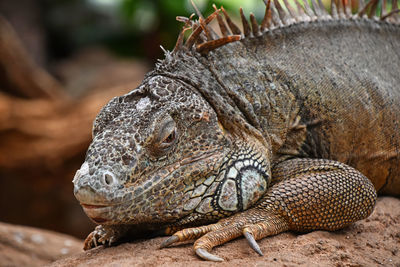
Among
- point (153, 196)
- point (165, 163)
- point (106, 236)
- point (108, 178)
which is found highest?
point (108, 178)

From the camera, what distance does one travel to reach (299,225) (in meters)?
3.78

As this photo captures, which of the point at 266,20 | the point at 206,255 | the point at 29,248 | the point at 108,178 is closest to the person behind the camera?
the point at 206,255

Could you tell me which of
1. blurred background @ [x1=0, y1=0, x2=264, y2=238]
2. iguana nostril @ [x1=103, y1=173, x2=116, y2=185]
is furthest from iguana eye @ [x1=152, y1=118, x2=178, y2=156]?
blurred background @ [x1=0, y1=0, x2=264, y2=238]

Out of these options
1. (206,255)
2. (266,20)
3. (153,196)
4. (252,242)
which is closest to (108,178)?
(153,196)

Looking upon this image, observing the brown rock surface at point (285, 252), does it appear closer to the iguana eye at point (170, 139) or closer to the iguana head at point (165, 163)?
the iguana head at point (165, 163)

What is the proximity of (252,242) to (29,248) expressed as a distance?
3461 mm

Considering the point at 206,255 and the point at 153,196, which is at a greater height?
the point at 153,196

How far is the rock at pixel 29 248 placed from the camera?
5.34 meters

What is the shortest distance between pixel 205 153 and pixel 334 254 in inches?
51.4

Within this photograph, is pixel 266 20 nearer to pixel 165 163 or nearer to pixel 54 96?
pixel 165 163

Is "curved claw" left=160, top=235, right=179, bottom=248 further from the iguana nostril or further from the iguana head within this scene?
the iguana nostril

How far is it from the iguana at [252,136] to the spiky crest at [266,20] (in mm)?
18

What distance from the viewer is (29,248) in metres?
Result: 5.58

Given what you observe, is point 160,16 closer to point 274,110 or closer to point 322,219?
point 274,110
